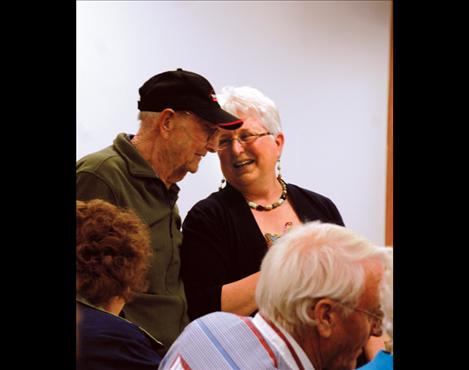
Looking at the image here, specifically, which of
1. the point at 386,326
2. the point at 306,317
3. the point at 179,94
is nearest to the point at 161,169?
the point at 179,94

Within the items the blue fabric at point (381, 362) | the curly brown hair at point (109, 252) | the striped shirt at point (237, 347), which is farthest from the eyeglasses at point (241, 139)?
the blue fabric at point (381, 362)

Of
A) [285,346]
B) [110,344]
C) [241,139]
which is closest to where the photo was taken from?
[285,346]

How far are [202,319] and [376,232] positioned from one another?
0.45 metres

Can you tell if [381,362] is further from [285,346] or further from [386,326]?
[285,346]

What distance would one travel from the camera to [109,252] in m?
1.70

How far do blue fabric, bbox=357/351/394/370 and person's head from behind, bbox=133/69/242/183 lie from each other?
614mm

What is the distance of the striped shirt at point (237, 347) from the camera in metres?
1.51

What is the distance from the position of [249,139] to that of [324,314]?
1.56 ft

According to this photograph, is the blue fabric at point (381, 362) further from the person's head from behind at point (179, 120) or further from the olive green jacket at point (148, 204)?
the person's head from behind at point (179, 120)

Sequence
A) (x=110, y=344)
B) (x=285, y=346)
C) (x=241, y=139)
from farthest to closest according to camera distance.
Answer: (x=241, y=139) → (x=110, y=344) → (x=285, y=346)

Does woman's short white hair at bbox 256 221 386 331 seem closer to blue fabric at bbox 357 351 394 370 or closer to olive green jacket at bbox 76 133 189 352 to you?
blue fabric at bbox 357 351 394 370

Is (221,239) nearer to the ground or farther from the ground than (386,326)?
farther from the ground

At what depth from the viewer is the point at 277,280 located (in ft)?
5.12

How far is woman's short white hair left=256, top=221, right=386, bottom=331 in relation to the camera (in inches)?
59.8
